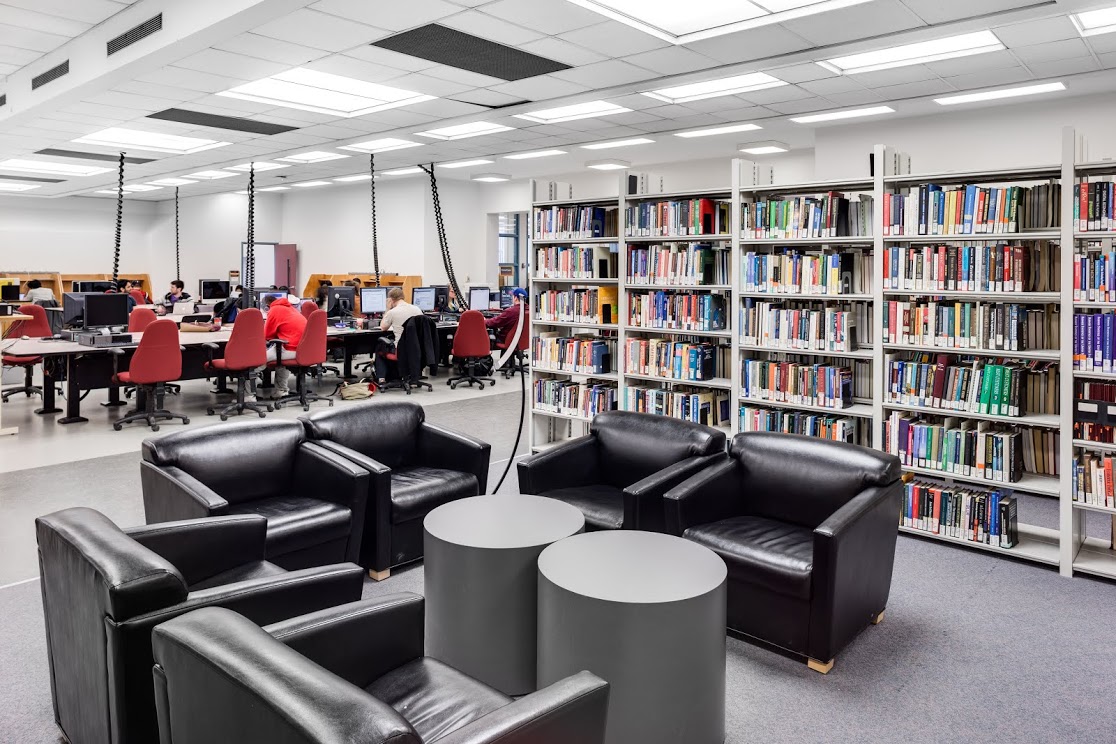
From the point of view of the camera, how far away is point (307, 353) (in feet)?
27.1

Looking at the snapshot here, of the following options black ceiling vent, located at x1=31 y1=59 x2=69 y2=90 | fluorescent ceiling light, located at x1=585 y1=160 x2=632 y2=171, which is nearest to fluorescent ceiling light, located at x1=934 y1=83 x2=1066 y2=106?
fluorescent ceiling light, located at x1=585 y1=160 x2=632 y2=171

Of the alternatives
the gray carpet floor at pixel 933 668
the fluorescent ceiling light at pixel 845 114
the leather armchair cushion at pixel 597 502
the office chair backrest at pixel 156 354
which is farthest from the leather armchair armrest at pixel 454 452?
the fluorescent ceiling light at pixel 845 114

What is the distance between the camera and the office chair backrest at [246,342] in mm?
7605

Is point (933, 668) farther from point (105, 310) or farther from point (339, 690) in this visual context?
point (105, 310)

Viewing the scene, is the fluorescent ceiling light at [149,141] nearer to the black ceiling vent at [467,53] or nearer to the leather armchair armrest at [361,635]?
the black ceiling vent at [467,53]

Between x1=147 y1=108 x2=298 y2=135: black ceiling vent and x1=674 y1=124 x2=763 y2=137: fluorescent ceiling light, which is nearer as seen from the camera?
x1=147 y1=108 x2=298 y2=135: black ceiling vent

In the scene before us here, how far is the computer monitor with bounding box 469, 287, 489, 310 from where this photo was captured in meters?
12.2

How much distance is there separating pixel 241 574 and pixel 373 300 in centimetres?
848

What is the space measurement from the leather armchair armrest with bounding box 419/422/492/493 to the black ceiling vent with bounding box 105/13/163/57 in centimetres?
364

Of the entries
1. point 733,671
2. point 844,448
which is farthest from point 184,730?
point 844,448

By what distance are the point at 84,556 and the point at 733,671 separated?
2179mm

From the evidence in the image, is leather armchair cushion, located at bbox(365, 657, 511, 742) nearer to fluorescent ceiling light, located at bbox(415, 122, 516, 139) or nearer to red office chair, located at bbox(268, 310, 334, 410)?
red office chair, located at bbox(268, 310, 334, 410)

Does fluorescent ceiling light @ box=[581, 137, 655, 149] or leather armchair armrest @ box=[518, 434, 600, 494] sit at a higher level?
fluorescent ceiling light @ box=[581, 137, 655, 149]

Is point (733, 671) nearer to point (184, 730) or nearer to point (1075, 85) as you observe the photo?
point (184, 730)
